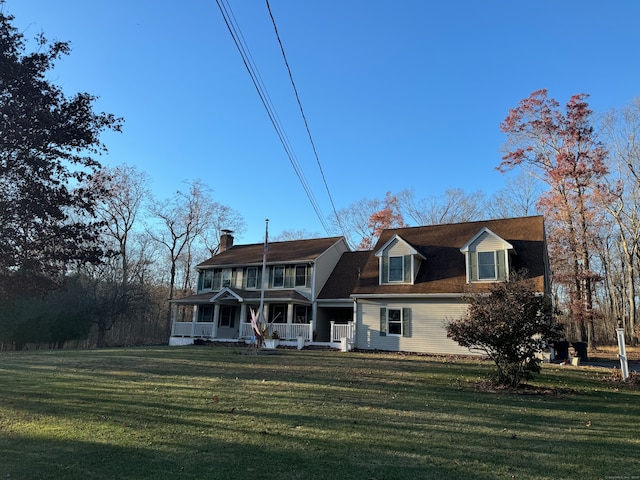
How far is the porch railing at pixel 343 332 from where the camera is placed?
21.2m

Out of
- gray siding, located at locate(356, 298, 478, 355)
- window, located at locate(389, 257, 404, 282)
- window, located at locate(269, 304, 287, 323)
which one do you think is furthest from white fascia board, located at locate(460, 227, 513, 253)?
window, located at locate(269, 304, 287, 323)

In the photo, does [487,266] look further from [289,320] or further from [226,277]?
[226,277]

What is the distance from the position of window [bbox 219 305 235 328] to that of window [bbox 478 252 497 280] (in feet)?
52.6

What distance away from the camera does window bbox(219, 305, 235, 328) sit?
27.3m

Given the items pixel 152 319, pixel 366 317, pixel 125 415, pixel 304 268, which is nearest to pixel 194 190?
pixel 152 319

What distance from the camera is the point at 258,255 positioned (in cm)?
2806

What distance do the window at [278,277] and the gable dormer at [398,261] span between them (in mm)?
6833

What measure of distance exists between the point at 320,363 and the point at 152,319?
3817 centimetres

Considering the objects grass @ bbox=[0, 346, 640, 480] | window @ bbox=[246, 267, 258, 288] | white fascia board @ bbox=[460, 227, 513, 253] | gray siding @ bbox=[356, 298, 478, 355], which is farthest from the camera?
window @ bbox=[246, 267, 258, 288]

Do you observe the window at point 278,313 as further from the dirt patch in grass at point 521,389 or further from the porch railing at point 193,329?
the dirt patch in grass at point 521,389

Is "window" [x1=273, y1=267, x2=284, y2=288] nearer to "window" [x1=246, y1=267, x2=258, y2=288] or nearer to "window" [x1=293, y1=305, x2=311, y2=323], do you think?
"window" [x1=246, y1=267, x2=258, y2=288]

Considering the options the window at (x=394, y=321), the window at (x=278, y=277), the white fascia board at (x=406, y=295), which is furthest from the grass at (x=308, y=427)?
the window at (x=278, y=277)

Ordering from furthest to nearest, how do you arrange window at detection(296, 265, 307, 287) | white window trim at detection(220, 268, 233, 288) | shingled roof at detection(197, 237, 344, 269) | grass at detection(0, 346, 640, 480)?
white window trim at detection(220, 268, 233, 288)
shingled roof at detection(197, 237, 344, 269)
window at detection(296, 265, 307, 287)
grass at detection(0, 346, 640, 480)

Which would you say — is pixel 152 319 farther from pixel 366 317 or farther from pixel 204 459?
pixel 204 459
